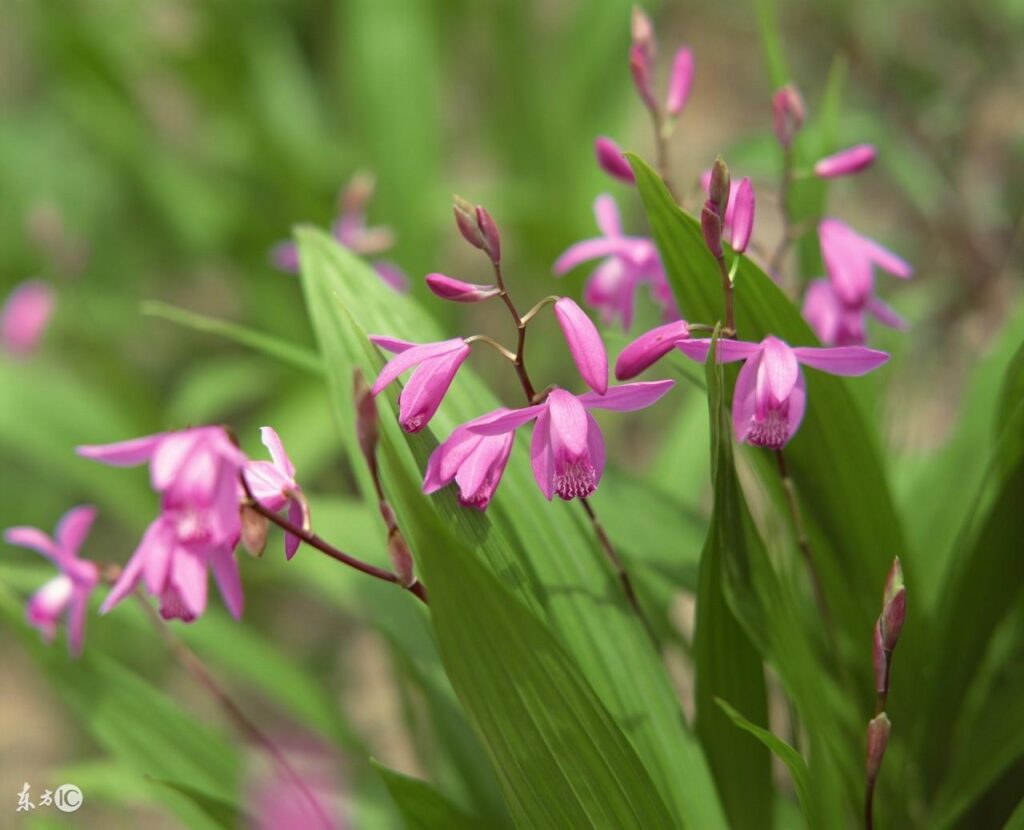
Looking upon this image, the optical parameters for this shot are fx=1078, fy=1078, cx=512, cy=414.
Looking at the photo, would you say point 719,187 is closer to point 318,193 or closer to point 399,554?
point 399,554

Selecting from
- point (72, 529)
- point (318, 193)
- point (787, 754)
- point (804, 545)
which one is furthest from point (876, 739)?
point (318, 193)

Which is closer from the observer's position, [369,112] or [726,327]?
[726,327]

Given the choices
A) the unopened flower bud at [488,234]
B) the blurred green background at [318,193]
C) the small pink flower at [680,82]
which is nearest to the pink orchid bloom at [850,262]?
the small pink flower at [680,82]

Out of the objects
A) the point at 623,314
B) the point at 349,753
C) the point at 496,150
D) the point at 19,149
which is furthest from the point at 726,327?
the point at 19,149

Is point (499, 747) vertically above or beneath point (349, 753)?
above

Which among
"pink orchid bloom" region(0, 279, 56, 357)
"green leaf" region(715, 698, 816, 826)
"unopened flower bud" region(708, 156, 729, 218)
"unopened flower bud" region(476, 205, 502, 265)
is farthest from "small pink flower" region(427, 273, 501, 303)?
"pink orchid bloom" region(0, 279, 56, 357)

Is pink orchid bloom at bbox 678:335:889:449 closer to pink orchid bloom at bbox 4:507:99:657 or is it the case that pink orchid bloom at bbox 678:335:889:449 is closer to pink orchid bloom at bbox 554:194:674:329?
pink orchid bloom at bbox 554:194:674:329

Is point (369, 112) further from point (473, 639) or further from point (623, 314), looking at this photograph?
point (473, 639)
